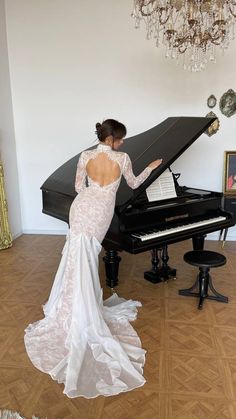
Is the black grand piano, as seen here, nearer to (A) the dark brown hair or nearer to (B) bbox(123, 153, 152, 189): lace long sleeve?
(B) bbox(123, 153, 152, 189): lace long sleeve

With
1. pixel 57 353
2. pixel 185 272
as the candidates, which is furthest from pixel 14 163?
pixel 57 353

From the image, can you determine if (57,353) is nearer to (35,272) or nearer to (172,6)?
(35,272)

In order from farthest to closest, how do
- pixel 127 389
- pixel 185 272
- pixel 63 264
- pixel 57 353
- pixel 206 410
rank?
pixel 185 272, pixel 63 264, pixel 57 353, pixel 127 389, pixel 206 410

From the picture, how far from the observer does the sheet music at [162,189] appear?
3.06m

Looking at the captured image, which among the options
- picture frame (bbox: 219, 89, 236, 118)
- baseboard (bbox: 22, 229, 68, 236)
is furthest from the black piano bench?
baseboard (bbox: 22, 229, 68, 236)

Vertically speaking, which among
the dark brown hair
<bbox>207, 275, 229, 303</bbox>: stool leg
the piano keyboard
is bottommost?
<bbox>207, 275, 229, 303</bbox>: stool leg

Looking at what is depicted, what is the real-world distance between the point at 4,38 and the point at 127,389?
472cm

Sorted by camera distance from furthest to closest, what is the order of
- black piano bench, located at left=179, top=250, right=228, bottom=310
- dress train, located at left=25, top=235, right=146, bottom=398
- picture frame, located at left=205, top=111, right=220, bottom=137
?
picture frame, located at left=205, top=111, right=220, bottom=137 < black piano bench, located at left=179, top=250, right=228, bottom=310 < dress train, located at left=25, top=235, right=146, bottom=398

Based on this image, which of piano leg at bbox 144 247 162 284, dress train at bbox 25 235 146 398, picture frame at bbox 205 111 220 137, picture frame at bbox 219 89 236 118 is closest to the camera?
dress train at bbox 25 235 146 398

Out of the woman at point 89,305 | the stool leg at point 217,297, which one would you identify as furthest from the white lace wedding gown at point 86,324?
the stool leg at point 217,297

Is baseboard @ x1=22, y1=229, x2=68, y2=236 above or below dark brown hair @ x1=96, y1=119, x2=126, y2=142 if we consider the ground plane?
below

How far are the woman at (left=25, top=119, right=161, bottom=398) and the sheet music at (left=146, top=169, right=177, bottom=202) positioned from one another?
18.5 inches

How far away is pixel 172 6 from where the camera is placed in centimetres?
295

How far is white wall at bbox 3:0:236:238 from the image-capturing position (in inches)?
183
